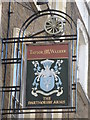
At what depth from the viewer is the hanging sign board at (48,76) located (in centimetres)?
1252

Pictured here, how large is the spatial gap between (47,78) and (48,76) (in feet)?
0.15

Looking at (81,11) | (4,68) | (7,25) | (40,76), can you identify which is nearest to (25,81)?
(40,76)

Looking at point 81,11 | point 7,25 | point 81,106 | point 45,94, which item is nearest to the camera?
point 45,94

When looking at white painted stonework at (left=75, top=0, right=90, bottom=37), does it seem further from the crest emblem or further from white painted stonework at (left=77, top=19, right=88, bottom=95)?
the crest emblem

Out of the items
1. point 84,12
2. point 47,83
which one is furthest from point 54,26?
point 84,12

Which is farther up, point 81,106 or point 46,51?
point 46,51

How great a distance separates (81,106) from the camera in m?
21.7

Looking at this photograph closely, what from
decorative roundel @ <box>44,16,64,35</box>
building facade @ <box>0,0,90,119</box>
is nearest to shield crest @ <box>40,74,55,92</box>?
building facade @ <box>0,0,90,119</box>

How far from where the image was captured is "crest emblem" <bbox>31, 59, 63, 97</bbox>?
12.6 metres

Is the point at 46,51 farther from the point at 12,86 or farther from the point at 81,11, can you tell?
the point at 81,11

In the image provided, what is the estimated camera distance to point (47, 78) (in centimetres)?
1273

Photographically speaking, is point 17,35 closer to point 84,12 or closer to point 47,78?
point 47,78

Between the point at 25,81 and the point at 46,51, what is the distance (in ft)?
2.55

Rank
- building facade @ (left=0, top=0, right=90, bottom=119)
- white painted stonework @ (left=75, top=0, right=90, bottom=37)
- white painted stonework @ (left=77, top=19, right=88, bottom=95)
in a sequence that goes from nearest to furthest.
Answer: building facade @ (left=0, top=0, right=90, bottom=119) → white painted stonework @ (left=77, top=19, right=88, bottom=95) → white painted stonework @ (left=75, top=0, right=90, bottom=37)
